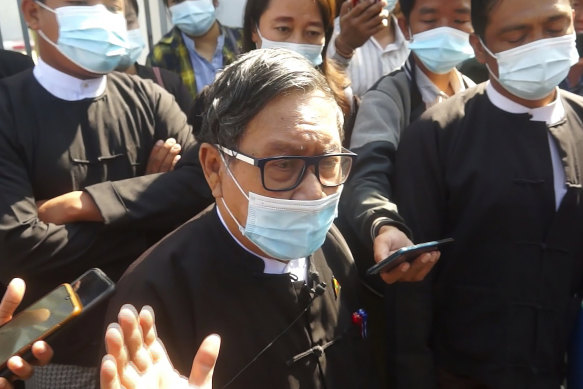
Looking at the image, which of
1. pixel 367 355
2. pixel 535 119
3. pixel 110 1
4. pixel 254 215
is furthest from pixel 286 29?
pixel 367 355

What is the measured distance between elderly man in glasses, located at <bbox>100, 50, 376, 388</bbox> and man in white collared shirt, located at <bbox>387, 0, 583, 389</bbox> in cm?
49

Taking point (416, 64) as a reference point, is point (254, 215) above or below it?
below

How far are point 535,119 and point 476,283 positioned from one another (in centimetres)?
67

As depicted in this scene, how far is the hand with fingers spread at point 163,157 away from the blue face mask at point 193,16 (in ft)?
6.60

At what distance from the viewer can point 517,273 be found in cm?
212

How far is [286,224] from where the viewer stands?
172 centimetres

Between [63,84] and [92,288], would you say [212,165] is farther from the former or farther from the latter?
[63,84]

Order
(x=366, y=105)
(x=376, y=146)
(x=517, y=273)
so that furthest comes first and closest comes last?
(x=366, y=105), (x=376, y=146), (x=517, y=273)

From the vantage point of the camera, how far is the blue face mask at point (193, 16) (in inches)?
163

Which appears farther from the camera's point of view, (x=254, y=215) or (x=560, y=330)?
(x=560, y=330)

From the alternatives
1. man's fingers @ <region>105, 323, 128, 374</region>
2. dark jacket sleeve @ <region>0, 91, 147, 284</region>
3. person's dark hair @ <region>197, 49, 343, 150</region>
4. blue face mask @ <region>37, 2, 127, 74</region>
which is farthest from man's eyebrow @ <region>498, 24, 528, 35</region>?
man's fingers @ <region>105, 323, 128, 374</region>

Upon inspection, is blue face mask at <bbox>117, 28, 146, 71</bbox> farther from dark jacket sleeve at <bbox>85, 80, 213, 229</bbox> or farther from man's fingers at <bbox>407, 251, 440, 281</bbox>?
man's fingers at <bbox>407, 251, 440, 281</bbox>

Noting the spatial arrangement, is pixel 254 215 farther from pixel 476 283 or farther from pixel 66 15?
pixel 66 15

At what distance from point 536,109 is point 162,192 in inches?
59.3
